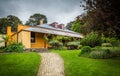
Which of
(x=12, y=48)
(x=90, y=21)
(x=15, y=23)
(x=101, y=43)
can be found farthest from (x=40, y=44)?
(x=15, y=23)

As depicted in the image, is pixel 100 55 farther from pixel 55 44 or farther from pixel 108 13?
pixel 55 44

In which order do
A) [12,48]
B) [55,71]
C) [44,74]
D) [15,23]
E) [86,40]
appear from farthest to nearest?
[15,23]
[86,40]
[12,48]
[55,71]
[44,74]

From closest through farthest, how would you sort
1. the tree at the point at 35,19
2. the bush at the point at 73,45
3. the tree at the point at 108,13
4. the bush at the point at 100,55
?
the tree at the point at 108,13 → the bush at the point at 100,55 → the bush at the point at 73,45 → the tree at the point at 35,19

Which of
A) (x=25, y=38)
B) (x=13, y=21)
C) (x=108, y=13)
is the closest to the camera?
(x=108, y=13)

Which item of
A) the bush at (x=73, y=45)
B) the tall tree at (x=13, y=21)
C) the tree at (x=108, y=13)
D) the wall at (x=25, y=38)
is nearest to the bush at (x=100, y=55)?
the tree at (x=108, y=13)

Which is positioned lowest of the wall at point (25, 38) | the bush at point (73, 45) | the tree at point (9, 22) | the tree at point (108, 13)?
the bush at point (73, 45)

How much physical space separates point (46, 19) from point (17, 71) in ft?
225

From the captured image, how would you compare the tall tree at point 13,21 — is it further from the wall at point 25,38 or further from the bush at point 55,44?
the wall at point 25,38

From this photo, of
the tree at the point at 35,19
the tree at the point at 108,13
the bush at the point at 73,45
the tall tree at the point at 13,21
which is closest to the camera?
the tree at the point at 108,13

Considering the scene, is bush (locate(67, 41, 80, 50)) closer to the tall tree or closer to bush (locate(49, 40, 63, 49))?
bush (locate(49, 40, 63, 49))

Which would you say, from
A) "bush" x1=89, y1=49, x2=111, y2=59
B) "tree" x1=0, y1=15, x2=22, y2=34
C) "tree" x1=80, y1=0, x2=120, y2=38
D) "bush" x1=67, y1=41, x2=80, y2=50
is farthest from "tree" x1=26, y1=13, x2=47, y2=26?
"tree" x1=80, y1=0, x2=120, y2=38

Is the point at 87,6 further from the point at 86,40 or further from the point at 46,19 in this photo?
the point at 46,19

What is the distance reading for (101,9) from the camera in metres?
10.5

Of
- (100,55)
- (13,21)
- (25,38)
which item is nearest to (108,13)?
(100,55)
